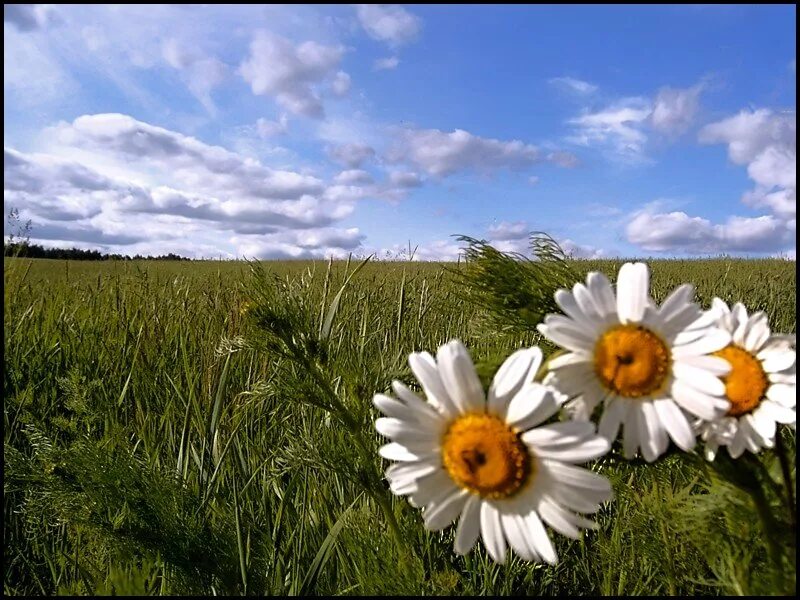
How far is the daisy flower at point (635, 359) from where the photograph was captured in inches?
29.5

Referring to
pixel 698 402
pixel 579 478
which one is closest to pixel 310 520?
pixel 579 478

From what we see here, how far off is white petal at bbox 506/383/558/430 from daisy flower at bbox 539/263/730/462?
42 millimetres

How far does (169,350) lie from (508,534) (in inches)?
103

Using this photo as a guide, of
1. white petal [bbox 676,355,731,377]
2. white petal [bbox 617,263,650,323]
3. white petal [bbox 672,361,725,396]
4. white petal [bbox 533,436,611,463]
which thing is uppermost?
white petal [bbox 617,263,650,323]

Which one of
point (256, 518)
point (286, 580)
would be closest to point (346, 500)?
point (256, 518)

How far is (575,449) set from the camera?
0.73 metres

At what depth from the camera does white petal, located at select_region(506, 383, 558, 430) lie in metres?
0.72

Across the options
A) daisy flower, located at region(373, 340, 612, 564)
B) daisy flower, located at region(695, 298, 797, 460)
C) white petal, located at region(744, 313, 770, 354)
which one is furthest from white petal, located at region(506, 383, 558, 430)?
white petal, located at region(744, 313, 770, 354)

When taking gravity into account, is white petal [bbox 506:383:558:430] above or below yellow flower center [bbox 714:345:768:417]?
below

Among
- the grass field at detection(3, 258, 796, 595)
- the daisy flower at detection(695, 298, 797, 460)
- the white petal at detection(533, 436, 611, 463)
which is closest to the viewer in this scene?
the white petal at detection(533, 436, 611, 463)

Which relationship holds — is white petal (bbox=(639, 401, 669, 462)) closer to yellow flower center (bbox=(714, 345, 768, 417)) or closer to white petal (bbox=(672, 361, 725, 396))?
white petal (bbox=(672, 361, 725, 396))

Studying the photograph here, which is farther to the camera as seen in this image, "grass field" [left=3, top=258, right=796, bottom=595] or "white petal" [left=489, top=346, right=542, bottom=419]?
"grass field" [left=3, top=258, right=796, bottom=595]

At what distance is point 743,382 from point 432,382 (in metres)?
0.47

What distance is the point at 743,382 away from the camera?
2.88 ft
